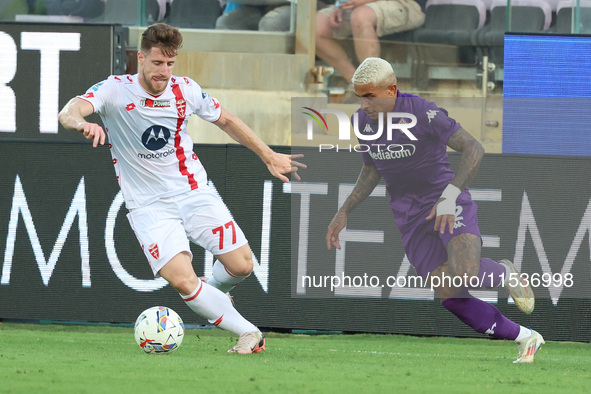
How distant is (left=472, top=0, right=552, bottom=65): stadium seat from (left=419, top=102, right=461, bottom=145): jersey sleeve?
3.84 metres

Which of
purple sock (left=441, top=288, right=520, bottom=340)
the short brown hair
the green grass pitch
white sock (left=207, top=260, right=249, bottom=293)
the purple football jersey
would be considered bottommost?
the green grass pitch

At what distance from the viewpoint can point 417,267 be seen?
7.59 metres

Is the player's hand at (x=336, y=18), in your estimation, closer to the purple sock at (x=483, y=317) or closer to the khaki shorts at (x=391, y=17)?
the khaki shorts at (x=391, y=17)

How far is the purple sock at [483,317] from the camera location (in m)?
6.61

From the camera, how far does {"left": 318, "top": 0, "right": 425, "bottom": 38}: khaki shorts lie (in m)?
10.9

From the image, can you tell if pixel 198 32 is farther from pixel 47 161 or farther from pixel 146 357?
pixel 146 357

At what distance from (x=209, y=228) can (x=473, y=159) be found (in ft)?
6.41

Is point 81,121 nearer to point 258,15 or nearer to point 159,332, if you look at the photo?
point 159,332

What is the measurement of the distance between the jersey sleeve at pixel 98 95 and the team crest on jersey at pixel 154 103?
23 cm

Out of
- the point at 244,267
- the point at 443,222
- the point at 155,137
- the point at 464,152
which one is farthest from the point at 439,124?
the point at 155,137

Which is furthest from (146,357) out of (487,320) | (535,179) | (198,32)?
(198,32)

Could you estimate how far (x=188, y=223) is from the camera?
6730 mm

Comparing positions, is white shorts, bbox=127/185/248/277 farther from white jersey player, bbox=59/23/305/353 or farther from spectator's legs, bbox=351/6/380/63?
spectator's legs, bbox=351/6/380/63

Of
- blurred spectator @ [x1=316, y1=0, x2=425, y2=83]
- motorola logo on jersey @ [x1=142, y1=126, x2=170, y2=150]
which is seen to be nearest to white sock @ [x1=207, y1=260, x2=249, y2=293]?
motorola logo on jersey @ [x1=142, y1=126, x2=170, y2=150]
